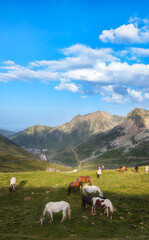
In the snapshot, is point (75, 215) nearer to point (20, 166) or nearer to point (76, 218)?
point (76, 218)

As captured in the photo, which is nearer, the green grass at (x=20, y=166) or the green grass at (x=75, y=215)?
the green grass at (x=75, y=215)

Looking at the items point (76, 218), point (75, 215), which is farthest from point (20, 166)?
point (76, 218)

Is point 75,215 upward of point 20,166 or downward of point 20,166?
upward

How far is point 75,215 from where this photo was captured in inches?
803

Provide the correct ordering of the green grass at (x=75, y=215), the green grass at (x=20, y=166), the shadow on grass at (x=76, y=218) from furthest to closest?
the green grass at (x=20, y=166) → the shadow on grass at (x=76, y=218) → the green grass at (x=75, y=215)

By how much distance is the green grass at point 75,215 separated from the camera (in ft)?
53.0

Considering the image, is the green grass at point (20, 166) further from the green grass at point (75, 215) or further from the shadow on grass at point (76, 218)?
the shadow on grass at point (76, 218)

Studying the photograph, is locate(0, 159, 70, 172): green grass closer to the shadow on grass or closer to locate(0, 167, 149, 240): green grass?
locate(0, 167, 149, 240): green grass

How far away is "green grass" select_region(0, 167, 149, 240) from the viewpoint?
16.1 meters

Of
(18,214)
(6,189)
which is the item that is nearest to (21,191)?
(6,189)

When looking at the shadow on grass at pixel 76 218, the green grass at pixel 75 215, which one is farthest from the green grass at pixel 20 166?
the shadow on grass at pixel 76 218

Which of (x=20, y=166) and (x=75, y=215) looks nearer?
(x=75, y=215)

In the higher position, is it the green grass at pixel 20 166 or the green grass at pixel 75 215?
the green grass at pixel 75 215

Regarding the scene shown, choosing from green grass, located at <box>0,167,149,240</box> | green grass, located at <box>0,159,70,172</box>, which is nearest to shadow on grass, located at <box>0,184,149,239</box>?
green grass, located at <box>0,167,149,240</box>
